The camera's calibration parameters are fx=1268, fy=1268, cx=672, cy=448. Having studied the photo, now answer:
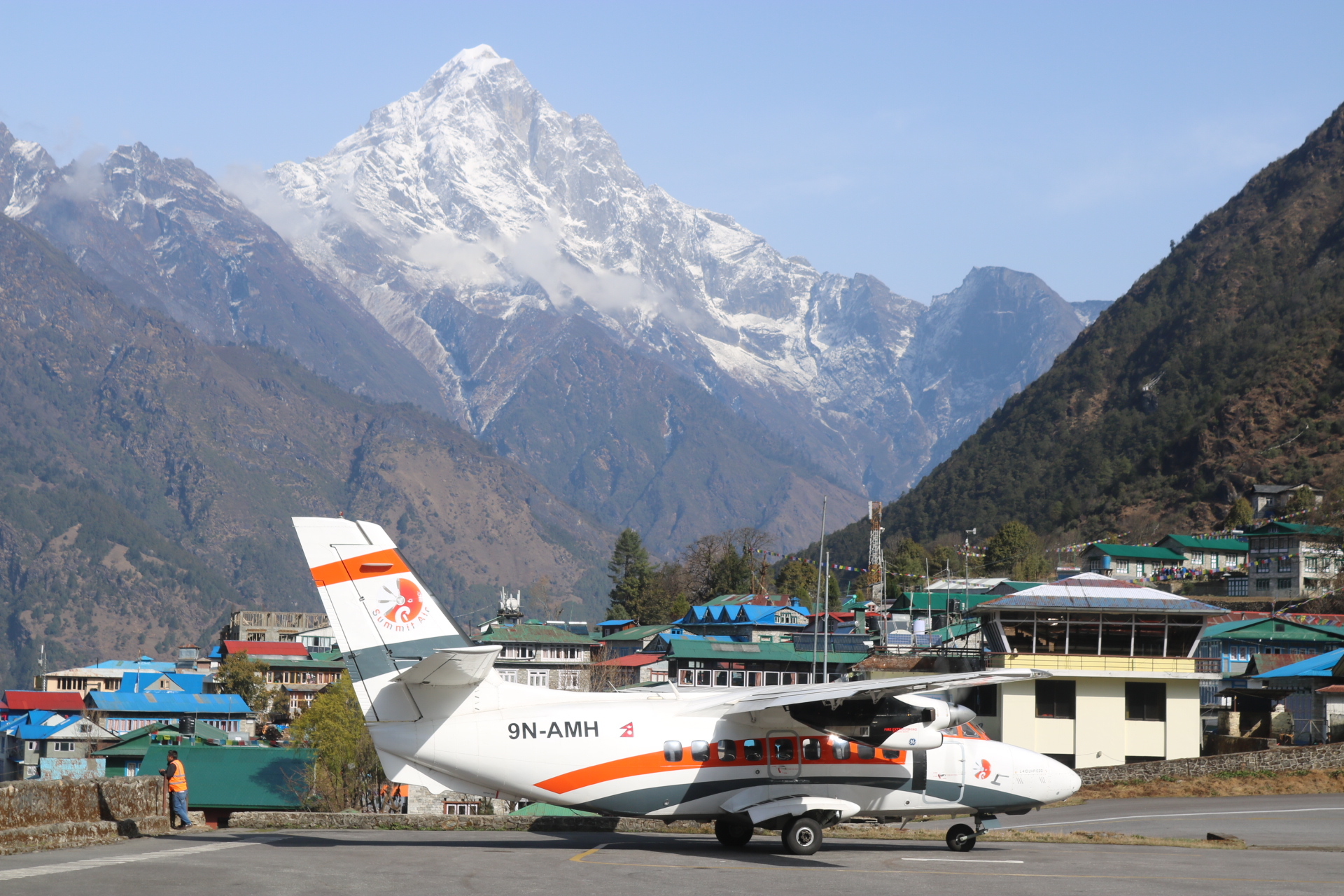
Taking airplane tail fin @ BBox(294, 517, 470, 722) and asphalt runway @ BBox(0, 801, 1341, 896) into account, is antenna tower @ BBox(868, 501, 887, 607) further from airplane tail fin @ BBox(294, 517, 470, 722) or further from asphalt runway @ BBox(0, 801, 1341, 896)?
airplane tail fin @ BBox(294, 517, 470, 722)

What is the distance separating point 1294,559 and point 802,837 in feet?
Result: 421

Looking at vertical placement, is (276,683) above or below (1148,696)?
below

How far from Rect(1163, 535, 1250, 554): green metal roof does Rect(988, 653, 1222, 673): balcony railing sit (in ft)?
308

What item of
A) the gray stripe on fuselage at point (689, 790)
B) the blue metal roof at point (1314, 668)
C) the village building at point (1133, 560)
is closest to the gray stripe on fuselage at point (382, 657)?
the gray stripe on fuselage at point (689, 790)

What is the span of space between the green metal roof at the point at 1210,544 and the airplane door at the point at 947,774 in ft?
434

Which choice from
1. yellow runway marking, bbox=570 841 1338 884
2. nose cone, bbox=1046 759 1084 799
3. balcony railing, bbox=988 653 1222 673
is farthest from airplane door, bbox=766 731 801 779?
balcony railing, bbox=988 653 1222 673

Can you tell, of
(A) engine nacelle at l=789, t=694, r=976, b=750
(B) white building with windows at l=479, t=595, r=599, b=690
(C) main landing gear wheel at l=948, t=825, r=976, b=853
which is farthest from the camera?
(B) white building with windows at l=479, t=595, r=599, b=690

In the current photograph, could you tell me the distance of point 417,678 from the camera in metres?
26.2

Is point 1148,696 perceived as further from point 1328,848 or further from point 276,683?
point 276,683

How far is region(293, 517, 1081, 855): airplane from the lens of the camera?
2653cm

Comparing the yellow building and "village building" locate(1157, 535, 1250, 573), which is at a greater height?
"village building" locate(1157, 535, 1250, 573)

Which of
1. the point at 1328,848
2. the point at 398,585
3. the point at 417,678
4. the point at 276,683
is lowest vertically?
the point at 276,683

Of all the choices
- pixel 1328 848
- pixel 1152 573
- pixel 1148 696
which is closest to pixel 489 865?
pixel 1328 848

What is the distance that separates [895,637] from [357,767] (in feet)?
160
